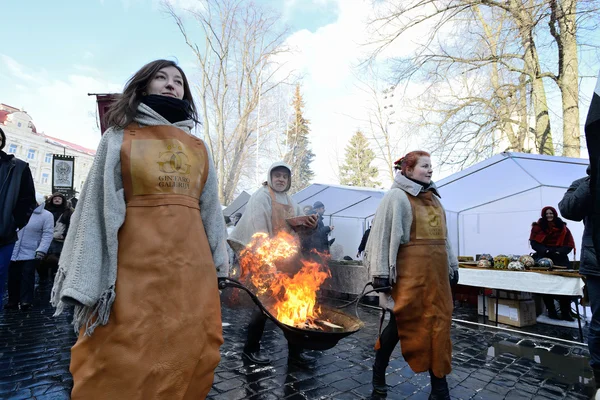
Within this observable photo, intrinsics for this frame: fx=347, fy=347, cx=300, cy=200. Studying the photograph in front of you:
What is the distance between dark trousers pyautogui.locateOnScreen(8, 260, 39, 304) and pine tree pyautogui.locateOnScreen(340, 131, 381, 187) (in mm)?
36946

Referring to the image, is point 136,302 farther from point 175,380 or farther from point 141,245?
point 175,380

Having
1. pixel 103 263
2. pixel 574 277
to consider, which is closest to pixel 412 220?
pixel 103 263

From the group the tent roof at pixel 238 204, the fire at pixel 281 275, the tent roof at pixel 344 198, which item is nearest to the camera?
the fire at pixel 281 275

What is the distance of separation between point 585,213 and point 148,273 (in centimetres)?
355

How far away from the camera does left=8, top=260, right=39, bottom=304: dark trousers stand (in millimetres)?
6336

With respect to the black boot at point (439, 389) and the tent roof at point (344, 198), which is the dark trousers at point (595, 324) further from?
the tent roof at point (344, 198)

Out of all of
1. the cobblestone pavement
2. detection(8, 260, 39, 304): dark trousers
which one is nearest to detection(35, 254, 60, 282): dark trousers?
detection(8, 260, 39, 304): dark trousers

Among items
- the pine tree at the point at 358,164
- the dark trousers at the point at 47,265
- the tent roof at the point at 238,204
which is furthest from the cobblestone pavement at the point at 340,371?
the pine tree at the point at 358,164

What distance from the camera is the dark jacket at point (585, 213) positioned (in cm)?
295

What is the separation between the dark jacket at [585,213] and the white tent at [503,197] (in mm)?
5869

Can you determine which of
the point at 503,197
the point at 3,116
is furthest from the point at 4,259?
the point at 3,116

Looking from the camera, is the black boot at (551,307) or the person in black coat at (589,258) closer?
the person in black coat at (589,258)

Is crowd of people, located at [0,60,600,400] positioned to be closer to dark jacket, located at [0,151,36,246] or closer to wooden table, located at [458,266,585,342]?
dark jacket, located at [0,151,36,246]

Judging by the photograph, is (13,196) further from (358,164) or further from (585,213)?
(358,164)
